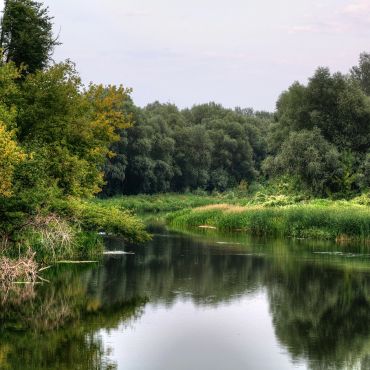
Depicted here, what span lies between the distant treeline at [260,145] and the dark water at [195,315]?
101 feet

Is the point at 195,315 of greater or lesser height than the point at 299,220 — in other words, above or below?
below

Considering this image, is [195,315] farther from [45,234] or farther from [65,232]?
[45,234]

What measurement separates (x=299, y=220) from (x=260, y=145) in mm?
85707

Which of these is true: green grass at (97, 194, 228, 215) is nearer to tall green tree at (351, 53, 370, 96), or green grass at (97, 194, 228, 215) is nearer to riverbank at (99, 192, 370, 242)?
riverbank at (99, 192, 370, 242)

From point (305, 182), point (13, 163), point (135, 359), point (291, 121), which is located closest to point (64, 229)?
point (13, 163)

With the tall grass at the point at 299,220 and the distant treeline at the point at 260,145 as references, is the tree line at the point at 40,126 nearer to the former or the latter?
the tall grass at the point at 299,220

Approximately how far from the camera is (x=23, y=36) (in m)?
45.7

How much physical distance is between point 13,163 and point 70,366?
12.2m

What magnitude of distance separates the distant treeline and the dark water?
30.9 metres

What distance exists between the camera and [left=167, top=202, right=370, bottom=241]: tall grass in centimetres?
5516

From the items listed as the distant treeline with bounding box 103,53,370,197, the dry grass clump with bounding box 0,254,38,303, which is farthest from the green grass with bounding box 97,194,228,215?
the dry grass clump with bounding box 0,254,38,303

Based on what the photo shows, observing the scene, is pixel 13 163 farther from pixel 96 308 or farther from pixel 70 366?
pixel 70 366

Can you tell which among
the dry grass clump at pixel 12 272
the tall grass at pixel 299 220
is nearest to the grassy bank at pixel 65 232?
the dry grass clump at pixel 12 272

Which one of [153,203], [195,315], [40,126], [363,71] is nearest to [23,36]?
[40,126]
